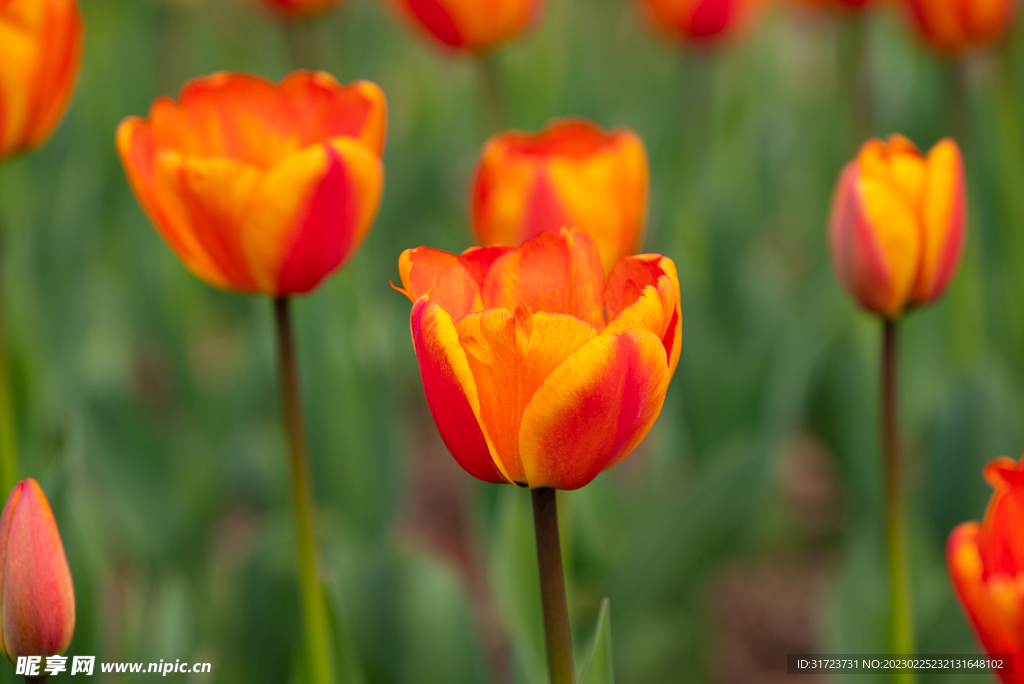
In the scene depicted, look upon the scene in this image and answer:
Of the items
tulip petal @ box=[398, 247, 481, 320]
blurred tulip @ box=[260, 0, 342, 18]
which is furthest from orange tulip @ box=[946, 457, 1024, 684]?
blurred tulip @ box=[260, 0, 342, 18]

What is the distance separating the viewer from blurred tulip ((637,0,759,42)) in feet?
4.92

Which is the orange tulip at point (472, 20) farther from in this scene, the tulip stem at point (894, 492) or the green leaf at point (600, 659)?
the green leaf at point (600, 659)

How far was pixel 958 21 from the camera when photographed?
1131 mm

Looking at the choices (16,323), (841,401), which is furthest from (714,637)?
(16,323)

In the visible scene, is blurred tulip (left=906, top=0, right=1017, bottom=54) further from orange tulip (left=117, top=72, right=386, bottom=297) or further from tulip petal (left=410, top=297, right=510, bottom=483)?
tulip petal (left=410, top=297, right=510, bottom=483)

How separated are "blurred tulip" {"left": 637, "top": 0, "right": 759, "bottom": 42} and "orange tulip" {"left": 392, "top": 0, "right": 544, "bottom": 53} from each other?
409 millimetres

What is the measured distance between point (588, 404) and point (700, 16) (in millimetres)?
1222

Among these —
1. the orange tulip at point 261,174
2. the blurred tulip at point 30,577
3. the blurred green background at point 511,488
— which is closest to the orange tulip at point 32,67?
the orange tulip at point 261,174

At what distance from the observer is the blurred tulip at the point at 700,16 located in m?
1.50

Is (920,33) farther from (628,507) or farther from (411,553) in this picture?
(411,553)

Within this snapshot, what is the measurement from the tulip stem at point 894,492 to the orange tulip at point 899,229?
31mm

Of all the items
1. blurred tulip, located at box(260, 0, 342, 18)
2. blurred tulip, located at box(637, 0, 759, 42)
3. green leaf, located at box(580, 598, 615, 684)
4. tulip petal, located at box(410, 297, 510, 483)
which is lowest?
green leaf, located at box(580, 598, 615, 684)

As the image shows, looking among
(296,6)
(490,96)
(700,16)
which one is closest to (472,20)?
(490,96)

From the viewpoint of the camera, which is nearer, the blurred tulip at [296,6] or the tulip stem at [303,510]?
the tulip stem at [303,510]
